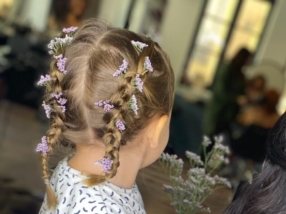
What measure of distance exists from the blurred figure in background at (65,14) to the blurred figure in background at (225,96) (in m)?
0.90

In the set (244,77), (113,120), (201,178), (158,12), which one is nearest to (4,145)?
(158,12)

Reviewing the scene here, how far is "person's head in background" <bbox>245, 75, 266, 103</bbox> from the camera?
9.65ft

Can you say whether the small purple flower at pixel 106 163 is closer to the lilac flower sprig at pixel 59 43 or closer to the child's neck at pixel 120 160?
the child's neck at pixel 120 160

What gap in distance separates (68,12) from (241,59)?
1.13 meters

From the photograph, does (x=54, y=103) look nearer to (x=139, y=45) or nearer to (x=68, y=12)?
(x=139, y=45)

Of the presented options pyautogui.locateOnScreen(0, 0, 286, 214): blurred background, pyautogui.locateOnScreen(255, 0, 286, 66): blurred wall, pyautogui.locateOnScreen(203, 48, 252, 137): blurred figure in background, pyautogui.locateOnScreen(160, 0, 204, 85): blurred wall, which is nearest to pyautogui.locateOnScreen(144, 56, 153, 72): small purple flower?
pyautogui.locateOnScreen(0, 0, 286, 214): blurred background

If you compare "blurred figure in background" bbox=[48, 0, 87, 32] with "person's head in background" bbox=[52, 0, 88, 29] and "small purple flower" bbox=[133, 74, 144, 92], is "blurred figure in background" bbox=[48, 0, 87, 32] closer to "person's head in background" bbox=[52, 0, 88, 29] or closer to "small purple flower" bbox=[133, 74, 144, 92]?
"person's head in background" bbox=[52, 0, 88, 29]

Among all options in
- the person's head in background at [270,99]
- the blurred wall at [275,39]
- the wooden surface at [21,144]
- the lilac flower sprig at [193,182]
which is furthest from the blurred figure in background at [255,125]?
the lilac flower sprig at [193,182]

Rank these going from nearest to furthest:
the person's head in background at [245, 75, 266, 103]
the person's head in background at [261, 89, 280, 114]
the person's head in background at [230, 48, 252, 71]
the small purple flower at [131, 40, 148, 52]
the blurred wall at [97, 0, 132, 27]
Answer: the small purple flower at [131, 40, 148, 52] < the blurred wall at [97, 0, 132, 27] < the person's head in background at [261, 89, 280, 114] < the person's head in background at [245, 75, 266, 103] < the person's head in background at [230, 48, 252, 71]

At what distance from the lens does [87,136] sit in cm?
86

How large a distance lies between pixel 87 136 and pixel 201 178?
Result: 0.30 metres

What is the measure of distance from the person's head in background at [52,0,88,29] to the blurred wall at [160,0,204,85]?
1.50 feet

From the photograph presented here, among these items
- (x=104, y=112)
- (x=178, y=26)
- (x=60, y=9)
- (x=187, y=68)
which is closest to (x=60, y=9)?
(x=60, y=9)

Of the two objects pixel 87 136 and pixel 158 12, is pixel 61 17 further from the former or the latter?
pixel 87 136
